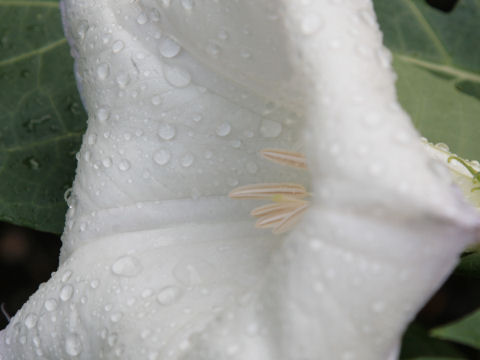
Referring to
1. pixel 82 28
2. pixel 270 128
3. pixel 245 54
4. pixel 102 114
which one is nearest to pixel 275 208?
pixel 270 128

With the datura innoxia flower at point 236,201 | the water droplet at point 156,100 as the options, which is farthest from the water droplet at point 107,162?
the water droplet at point 156,100

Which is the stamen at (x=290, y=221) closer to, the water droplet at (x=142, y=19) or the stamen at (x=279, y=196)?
the stamen at (x=279, y=196)

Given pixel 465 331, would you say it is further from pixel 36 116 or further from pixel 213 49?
pixel 36 116

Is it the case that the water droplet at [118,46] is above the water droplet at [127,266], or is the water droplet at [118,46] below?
above

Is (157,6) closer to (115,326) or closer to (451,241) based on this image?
(115,326)

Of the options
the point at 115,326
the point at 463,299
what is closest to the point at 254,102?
the point at 115,326

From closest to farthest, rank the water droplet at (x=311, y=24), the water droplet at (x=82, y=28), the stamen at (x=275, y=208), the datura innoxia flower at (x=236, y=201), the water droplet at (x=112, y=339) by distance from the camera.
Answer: the datura innoxia flower at (x=236, y=201) → the water droplet at (x=311, y=24) → the water droplet at (x=112, y=339) → the stamen at (x=275, y=208) → the water droplet at (x=82, y=28)

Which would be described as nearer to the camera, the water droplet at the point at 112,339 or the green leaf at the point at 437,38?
the water droplet at the point at 112,339

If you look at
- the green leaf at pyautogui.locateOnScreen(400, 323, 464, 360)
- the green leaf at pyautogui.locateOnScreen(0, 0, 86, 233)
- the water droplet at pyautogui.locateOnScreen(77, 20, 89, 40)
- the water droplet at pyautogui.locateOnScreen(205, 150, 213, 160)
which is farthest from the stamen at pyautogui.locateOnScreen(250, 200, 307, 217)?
the green leaf at pyautogui.locateOnScreen(400, 323, 464, 360)
